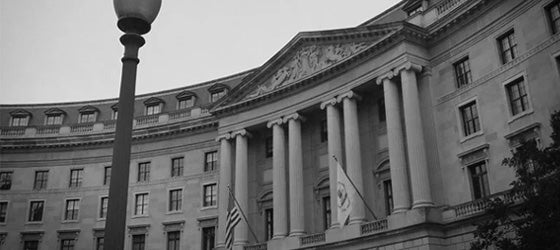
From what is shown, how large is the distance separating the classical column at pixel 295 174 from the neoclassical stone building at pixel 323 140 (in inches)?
4.4

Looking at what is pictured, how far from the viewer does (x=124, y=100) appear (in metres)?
9.25

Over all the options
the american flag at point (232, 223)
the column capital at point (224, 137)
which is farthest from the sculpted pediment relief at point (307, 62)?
the american flag at point (232, 223)

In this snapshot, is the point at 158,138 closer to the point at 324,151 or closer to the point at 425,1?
the point at 324,151

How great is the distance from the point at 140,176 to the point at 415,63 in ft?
102

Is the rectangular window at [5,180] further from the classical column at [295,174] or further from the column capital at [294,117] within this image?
the classical column at [295,174]

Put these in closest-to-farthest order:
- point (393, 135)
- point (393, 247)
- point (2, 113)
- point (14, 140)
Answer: point (393, 247) → point (393, 135) → point (14, 140) → point (2, 113)

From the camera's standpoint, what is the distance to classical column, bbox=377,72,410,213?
37406 millimetres

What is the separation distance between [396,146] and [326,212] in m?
9.29

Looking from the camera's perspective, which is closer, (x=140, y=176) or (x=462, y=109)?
(x=462, y=109)

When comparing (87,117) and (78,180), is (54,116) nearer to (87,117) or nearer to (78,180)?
(87,117)

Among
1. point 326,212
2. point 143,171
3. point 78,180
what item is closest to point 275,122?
point 326,212

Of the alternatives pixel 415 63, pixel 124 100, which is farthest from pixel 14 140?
pixel 124 100

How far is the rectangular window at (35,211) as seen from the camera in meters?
59.5

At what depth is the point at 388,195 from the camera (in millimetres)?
41406
